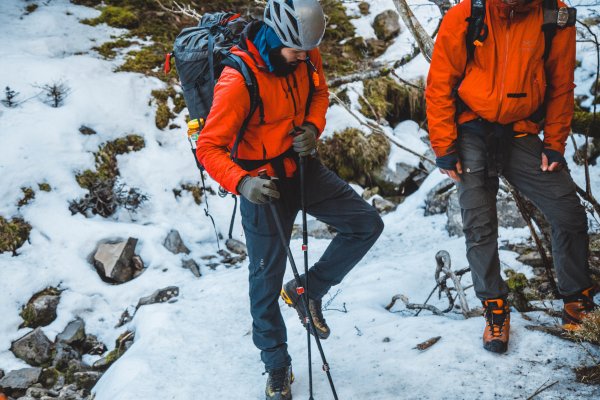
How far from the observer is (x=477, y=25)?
9.70 feet

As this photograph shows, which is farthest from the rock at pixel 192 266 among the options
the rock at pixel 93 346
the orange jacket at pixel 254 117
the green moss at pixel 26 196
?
the orange jacket at pixel 254 117

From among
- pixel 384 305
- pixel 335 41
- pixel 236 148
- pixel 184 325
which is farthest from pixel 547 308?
pixel 335 41

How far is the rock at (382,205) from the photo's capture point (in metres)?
8.39

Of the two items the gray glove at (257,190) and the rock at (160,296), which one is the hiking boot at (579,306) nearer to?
the gray glove at (257,190)

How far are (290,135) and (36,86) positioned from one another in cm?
670

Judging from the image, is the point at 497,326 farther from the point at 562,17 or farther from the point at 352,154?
the point at 352,154

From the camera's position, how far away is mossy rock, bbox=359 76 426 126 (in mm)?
10000

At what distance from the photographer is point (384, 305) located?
496 centimetres

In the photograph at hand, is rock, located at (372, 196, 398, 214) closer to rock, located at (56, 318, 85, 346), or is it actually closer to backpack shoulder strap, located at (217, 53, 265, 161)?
rock, located at (56, 318, 85, 346)

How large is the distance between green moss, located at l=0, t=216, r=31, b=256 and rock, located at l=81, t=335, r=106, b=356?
1853mm

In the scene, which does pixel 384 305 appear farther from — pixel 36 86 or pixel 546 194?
pixel 36 86

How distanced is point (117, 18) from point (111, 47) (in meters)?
1.55

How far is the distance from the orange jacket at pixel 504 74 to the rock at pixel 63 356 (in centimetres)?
484

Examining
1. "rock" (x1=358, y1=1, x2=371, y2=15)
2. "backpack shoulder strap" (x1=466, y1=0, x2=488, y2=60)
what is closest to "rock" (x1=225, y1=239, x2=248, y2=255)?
"backpack shoulder strap" (x1=466, y1=0, x2=488, y2=60)
